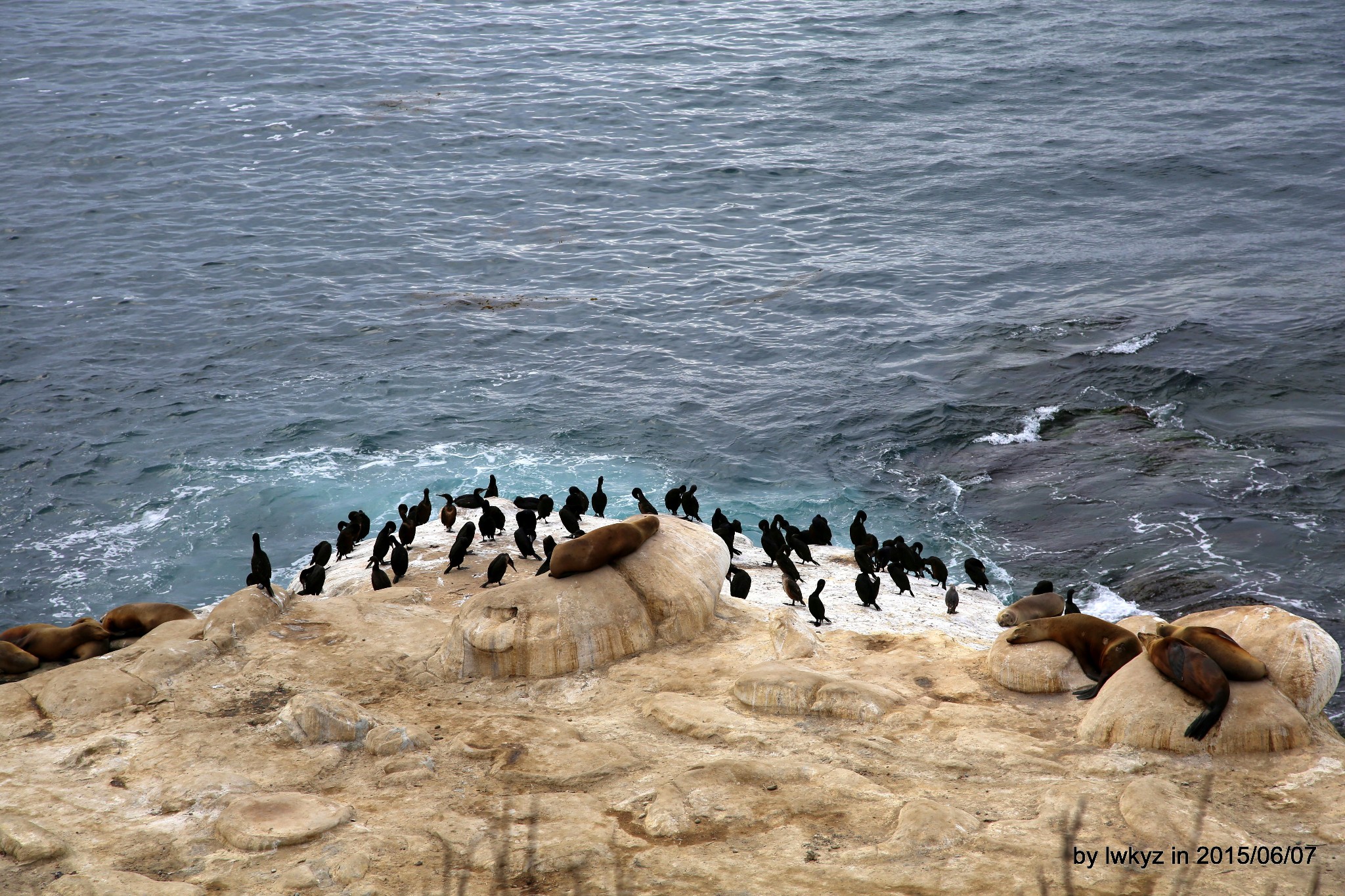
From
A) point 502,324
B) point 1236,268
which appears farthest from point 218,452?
point 1236,268

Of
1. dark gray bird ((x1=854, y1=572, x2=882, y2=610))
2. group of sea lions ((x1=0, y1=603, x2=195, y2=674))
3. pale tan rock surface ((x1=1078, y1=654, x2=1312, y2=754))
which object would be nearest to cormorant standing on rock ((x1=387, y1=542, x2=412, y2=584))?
group of sea lions ((x1=0, y1=603, x2=195, y2=674))

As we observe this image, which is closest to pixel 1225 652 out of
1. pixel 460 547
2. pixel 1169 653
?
pixel 1169 653

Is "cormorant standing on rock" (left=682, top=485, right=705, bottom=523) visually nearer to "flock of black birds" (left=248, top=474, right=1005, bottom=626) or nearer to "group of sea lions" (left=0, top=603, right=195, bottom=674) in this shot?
"flock of black birds" (left=248, top=474, right=1005, bottom=626)

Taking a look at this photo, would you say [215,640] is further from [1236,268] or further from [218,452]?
[1236,268]

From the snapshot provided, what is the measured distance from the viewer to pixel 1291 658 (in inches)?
348

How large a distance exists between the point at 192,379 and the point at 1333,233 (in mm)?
28987

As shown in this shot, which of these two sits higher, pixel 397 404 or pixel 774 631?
pixel 774 631

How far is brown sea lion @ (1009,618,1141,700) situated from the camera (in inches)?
380

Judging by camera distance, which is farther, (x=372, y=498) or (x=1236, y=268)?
(x=1236, y=268)

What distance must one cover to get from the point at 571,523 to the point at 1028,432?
10001 mm

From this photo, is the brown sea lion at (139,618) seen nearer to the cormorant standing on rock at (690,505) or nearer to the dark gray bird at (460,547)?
the dark gray bird at (460,547)

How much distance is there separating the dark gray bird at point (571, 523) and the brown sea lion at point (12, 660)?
650cm

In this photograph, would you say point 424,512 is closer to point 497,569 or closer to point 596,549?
point 497,569

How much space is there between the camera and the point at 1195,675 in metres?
8.34
